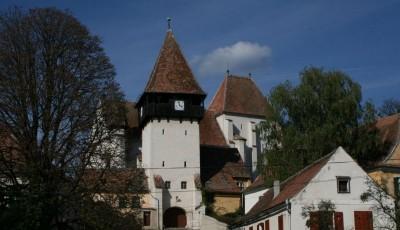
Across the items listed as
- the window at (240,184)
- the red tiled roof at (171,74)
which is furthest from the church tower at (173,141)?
the window at (240,184)

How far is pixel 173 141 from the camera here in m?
65.4

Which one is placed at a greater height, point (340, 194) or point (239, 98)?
point (239, 98)

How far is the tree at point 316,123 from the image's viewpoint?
176 ft

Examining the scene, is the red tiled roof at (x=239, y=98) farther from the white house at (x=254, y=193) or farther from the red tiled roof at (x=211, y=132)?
the white house at (x=254, y=193)

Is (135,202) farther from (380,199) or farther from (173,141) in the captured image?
(173,141)

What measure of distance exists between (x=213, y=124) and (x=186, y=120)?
34.0 ft

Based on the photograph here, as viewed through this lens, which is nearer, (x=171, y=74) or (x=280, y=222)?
(x=280, y=222)

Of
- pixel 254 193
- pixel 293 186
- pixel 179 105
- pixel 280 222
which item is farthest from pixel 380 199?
pixel 179 105

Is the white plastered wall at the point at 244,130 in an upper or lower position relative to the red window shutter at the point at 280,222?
upper

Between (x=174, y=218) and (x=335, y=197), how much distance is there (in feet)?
87.0

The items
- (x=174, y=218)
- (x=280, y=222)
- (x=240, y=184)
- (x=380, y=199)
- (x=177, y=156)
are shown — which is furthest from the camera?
(x=240, y=184)

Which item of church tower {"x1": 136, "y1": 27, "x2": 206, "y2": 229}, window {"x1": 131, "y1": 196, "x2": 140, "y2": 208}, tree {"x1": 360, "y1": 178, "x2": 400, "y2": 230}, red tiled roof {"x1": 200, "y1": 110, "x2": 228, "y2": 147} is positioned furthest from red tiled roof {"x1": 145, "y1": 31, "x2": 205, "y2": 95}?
window {"x1": 131, "y1": 196, "x2": 140, "y2": 208}

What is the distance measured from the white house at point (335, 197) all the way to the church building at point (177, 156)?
22.9 metres

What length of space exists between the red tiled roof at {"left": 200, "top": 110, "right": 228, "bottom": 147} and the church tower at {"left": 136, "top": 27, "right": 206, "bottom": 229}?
7.50 m
